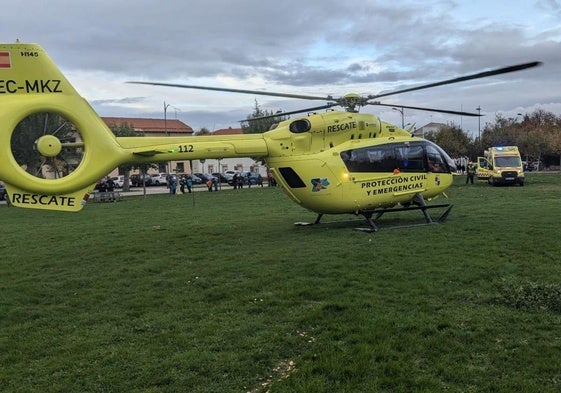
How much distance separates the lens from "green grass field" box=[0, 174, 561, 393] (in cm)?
483

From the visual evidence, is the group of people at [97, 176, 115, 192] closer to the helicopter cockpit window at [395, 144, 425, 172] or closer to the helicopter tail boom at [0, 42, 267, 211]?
the helicopter tail boom at [0, 42, 267, 211]

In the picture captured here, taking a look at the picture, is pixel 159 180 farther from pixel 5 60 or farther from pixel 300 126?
pixel 5 60

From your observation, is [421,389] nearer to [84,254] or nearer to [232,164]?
[84,254]

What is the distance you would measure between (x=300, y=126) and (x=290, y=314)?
7.08 metres

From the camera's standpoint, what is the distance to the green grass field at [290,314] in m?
4.83

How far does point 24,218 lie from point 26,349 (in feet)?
57.5

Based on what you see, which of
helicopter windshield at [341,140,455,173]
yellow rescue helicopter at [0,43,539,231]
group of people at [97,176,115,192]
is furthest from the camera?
group of people at [97,176,115,192]

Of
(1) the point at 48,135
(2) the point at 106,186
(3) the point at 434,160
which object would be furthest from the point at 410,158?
(2) the point at 106,186

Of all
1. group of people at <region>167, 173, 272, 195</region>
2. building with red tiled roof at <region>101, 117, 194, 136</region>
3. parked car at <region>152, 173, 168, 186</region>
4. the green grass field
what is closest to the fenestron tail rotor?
the green grass field

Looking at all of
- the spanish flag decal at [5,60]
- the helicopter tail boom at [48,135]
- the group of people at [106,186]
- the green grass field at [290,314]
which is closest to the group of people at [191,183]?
the group of people at [106,186]

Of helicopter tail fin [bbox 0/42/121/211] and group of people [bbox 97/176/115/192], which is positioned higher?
helicopter tail fin [bbox 0/42/121/211]

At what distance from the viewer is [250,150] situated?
12258mm

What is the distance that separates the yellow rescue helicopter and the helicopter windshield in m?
0.03

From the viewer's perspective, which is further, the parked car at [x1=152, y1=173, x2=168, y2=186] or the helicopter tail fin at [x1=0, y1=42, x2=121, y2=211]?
the parked car at [x1=152, y1=173, x2=168, y2=186]
